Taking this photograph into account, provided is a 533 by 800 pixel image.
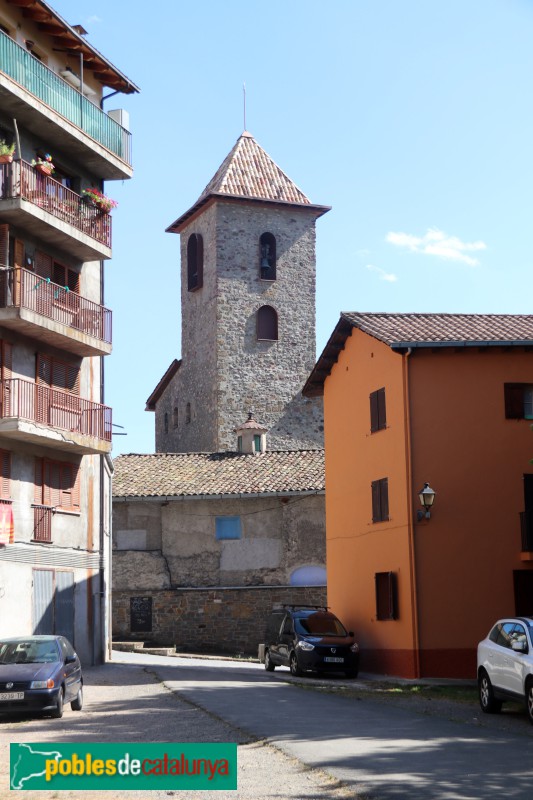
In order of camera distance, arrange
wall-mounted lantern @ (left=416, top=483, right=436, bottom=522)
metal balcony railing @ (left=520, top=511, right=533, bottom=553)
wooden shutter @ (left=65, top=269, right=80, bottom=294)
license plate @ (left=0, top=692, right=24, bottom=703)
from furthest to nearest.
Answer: wooden shutter @ (left=65, top=269, right=80, bottom=294)
metal balcony railing @ (left=520, top=511, right=533, bottom=553)
wall-mounted lantern @ (left=416, top=483, right=436, bottom=522)
license plate @ (left=0, top=692, right=24, bottom=703)

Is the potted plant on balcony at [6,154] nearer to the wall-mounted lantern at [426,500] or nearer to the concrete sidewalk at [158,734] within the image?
the concrete sidewalk at [158,734]

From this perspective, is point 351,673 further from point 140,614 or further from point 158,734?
point 140,614

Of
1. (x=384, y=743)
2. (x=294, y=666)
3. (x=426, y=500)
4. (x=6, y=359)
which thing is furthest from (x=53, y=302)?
(x=384, y=743)

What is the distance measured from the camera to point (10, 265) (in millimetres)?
29922

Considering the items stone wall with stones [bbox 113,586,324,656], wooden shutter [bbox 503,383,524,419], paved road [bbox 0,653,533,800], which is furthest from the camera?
stone wall with stones [bbox 113,586,324,656]

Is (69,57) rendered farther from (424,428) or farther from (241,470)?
(241,470)

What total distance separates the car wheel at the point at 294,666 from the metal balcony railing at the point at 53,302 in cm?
1010

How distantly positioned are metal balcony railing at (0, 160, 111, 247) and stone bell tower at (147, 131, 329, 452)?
76.0 ft

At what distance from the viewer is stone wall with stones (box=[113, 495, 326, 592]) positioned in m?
44.7

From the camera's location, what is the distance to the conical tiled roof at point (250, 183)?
57.6 m

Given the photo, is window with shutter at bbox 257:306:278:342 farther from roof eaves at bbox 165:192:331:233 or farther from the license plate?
the license plate

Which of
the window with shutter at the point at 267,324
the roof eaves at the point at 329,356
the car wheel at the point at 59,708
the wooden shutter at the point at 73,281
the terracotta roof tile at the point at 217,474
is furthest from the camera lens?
the window with shutter at the point at 267,324

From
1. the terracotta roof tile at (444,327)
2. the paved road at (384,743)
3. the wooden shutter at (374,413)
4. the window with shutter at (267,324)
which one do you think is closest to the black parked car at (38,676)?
the paved road at (384,743)

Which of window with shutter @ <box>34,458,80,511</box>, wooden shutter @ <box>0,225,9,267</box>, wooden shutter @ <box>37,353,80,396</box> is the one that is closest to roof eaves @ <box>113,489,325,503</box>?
window with shutter @ <box>34,458,80,511</box>
